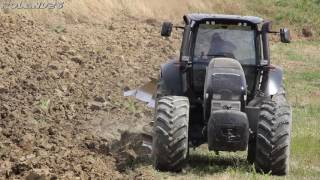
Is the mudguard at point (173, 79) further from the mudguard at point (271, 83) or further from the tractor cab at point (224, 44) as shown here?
the mudguard at point (271, 83)

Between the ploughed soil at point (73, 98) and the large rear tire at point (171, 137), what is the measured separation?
1.14ft

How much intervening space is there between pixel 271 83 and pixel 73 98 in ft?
15.7

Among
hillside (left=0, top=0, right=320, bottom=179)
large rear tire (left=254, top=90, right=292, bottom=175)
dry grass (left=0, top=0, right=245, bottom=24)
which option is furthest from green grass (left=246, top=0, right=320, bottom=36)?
large rear tire (left=254, top=90, right=292, bottom=175)

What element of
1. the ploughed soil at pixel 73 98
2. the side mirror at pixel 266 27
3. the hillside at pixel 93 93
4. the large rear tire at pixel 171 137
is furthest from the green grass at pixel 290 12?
the large rear tire at pixel 171 137

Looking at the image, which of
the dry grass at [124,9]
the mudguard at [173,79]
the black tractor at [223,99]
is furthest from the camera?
the dry grass at [124,9]

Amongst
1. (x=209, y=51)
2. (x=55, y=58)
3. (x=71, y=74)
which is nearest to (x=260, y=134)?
(x=209, y=51)

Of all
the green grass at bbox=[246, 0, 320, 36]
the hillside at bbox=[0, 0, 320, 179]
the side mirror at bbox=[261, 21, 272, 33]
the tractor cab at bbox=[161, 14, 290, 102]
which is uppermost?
the green grass at bbox=[246, 0, 320, 36]

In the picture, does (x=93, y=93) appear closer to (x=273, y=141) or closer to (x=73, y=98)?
(x=73, y=98)

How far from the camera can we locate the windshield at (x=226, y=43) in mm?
9625

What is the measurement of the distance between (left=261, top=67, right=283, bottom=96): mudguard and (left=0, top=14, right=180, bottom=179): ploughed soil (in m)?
1.81

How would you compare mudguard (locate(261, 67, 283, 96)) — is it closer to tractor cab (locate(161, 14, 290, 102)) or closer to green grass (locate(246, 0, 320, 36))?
tractor cab (locate(161, 14, 290, 102))

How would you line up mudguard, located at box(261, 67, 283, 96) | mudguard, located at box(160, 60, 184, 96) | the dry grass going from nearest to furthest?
mudguard, located at box(261, 67, 283, 96) < mudguard, located at box(160, 60, 184, 96) < the dry grass

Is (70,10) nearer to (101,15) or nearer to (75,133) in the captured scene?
(101,15)

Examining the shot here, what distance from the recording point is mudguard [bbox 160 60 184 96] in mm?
9602
